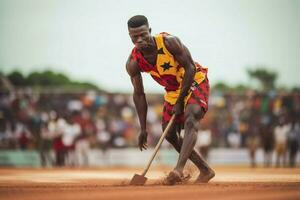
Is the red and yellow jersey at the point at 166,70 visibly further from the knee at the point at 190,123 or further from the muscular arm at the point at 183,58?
the knee at the point at 190,123

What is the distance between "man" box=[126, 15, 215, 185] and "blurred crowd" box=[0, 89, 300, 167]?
49.3 feet

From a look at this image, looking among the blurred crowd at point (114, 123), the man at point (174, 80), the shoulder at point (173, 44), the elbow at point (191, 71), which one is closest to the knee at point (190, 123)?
the man at point (174, 80)

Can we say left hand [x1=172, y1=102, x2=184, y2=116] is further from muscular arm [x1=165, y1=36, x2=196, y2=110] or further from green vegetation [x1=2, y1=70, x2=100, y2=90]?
green vegetation [x1=2, y1=70, x2=100, y2=90]

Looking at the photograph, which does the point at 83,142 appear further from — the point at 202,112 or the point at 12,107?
the point at 202,112

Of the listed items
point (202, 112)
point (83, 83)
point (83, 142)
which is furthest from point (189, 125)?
point (83, 83)

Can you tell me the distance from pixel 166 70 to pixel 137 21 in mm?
801

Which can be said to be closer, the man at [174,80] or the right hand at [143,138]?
the man at [174,80]

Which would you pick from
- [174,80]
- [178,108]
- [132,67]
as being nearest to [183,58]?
[174,80]

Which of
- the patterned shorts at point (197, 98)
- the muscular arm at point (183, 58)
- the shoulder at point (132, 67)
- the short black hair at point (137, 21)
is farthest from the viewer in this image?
the shoulder at point (132, 67)

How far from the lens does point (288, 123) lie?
23969mm

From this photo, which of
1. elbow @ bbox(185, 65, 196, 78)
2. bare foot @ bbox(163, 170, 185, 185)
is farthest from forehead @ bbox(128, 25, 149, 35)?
bare foot @ bbox(163, 170, 185, 185)

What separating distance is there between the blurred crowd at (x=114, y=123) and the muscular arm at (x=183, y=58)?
15.6 meters

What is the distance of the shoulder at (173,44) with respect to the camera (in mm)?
8039

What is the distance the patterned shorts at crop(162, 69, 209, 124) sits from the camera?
8.17 metres
